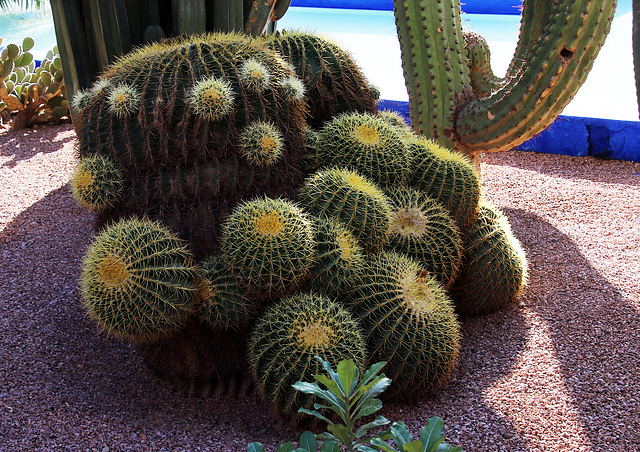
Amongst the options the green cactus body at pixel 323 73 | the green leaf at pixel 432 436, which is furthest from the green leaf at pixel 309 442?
the green cactus body at pixel 323 73

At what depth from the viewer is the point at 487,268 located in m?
2.79

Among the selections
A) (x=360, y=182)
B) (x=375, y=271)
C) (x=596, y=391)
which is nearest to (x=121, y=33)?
(x=360, y=182)

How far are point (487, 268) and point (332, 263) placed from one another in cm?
97

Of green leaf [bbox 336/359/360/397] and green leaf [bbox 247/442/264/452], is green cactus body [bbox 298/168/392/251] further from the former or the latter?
green leaf [bbox 247/442/264/452]

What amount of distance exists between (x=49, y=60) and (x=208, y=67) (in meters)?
4.61

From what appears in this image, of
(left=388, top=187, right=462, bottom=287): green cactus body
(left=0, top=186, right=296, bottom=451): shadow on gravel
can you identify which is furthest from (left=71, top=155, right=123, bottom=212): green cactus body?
(left=388, top=187, right=462, bottom=287): green cactus body

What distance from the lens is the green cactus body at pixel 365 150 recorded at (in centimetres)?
257

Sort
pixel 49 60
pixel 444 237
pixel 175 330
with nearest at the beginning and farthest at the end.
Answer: pixel 175 330 → pixel 444 237 → pixel 49 60

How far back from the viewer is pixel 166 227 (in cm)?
228

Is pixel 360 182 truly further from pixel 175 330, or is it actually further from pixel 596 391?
pixel 596 391

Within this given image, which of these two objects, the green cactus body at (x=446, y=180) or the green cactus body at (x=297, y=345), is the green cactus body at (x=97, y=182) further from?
the green cactus body at (x=446, y=180)

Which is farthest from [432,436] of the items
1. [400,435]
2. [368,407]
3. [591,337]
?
[591,337]

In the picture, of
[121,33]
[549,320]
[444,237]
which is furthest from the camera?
[121,33]

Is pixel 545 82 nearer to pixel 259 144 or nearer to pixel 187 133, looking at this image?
pixel 259 144
